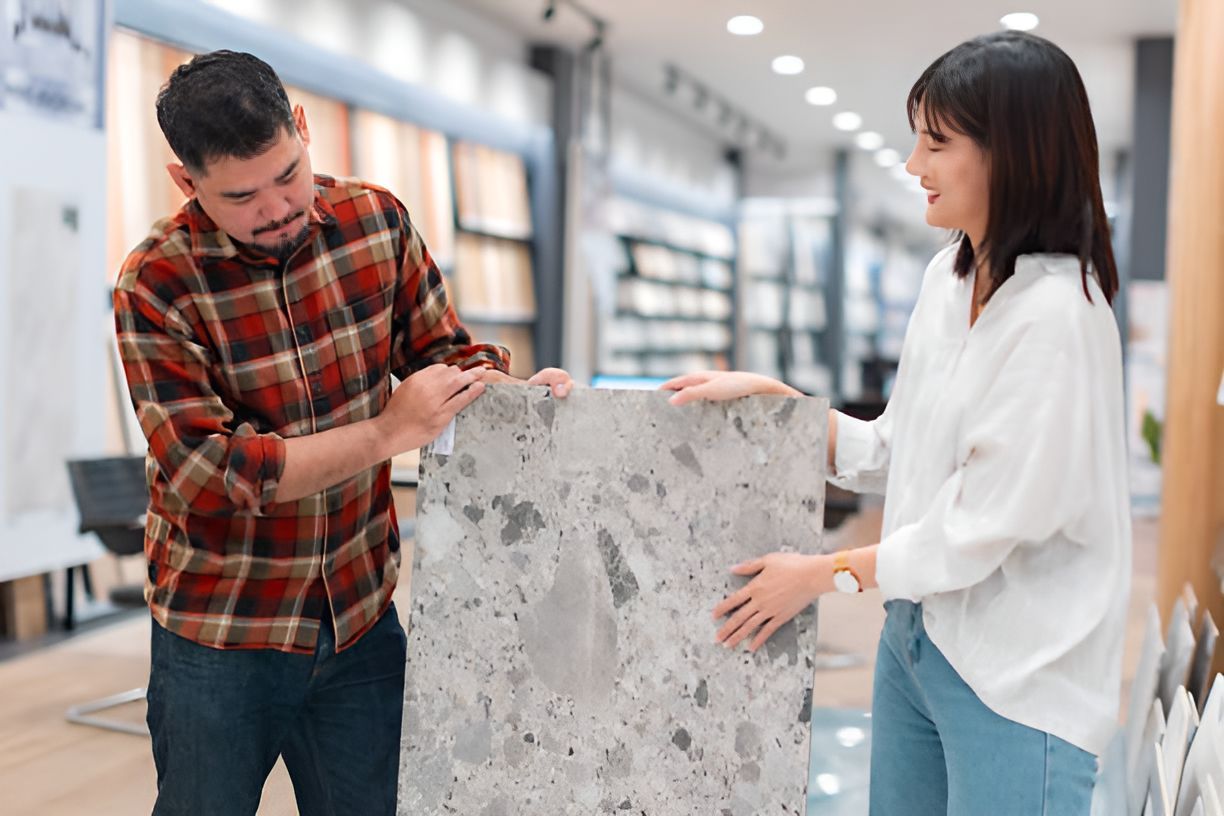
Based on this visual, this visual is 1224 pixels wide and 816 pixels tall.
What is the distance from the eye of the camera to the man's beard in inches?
57.4

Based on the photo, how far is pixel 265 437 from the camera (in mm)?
1422

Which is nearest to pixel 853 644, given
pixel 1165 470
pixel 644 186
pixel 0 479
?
pixel 1165 470

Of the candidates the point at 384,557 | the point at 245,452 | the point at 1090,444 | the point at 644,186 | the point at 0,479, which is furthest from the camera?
the point at 644,186

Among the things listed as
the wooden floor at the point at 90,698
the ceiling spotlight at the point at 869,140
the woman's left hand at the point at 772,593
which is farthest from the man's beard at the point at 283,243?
the ceiling spotlight at the point at 869,140

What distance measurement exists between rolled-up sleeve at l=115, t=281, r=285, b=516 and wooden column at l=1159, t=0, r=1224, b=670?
9.56ft

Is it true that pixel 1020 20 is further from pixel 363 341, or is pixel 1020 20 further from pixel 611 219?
pixel 363 341

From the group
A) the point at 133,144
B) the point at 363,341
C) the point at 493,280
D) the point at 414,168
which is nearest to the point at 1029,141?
the point at 363,341

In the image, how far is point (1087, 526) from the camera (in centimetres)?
131

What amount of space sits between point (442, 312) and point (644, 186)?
1033cm

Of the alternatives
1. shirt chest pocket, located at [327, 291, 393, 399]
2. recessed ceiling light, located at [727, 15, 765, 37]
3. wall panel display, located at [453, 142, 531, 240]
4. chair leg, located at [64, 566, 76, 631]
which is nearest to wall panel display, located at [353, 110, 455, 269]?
wall panel display, located at [453, 142, 531, 240]

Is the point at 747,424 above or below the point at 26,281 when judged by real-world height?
below

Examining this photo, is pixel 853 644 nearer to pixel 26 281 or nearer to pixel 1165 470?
pixel 1165 470

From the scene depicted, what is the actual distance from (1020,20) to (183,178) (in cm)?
788

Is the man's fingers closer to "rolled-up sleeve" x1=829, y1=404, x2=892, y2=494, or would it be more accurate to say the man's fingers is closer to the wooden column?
"rolled-up sleeve" x1=829, y1=404, x2=892, y2=494
